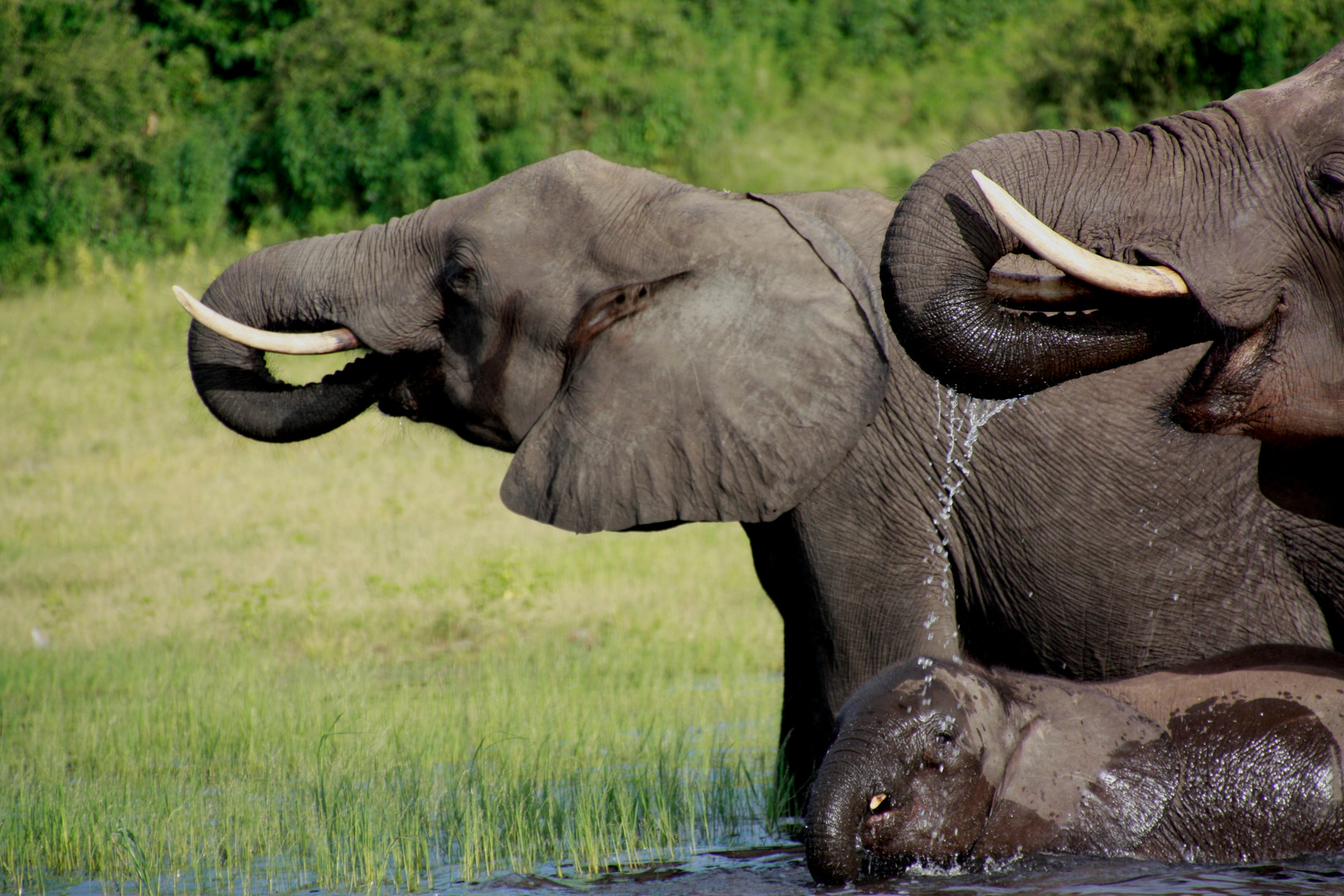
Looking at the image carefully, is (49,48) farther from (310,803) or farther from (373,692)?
(310,803)

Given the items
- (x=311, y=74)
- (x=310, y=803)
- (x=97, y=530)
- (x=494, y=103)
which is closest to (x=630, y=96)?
(x=494, y=103)

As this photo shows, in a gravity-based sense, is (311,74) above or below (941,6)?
below

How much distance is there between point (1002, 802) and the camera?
4383mm

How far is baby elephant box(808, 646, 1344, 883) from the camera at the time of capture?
167 inches

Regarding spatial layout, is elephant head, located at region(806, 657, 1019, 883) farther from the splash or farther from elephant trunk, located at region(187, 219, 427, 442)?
elephant trunk, located at region(187, 219, 427, 442)

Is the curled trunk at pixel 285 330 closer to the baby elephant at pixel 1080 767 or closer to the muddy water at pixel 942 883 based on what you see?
the muddy water at pixel 942 883

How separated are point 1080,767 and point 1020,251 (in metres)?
1.58

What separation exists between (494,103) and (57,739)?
53.8 feet

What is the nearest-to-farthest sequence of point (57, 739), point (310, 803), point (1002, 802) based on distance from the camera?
point (1002, 802), point (310, 803), point (57, 739)

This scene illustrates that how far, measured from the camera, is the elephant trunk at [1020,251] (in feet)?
11.7

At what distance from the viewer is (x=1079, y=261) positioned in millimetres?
3377

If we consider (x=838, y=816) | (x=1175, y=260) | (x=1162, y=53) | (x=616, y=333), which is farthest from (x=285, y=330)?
(x=1162, y=53)

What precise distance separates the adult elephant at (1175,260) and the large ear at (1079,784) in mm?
1121

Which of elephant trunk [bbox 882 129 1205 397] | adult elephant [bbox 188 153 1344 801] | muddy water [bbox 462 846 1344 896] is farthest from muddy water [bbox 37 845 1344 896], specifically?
elephant trunk [bbox 882 129 1205 397]
